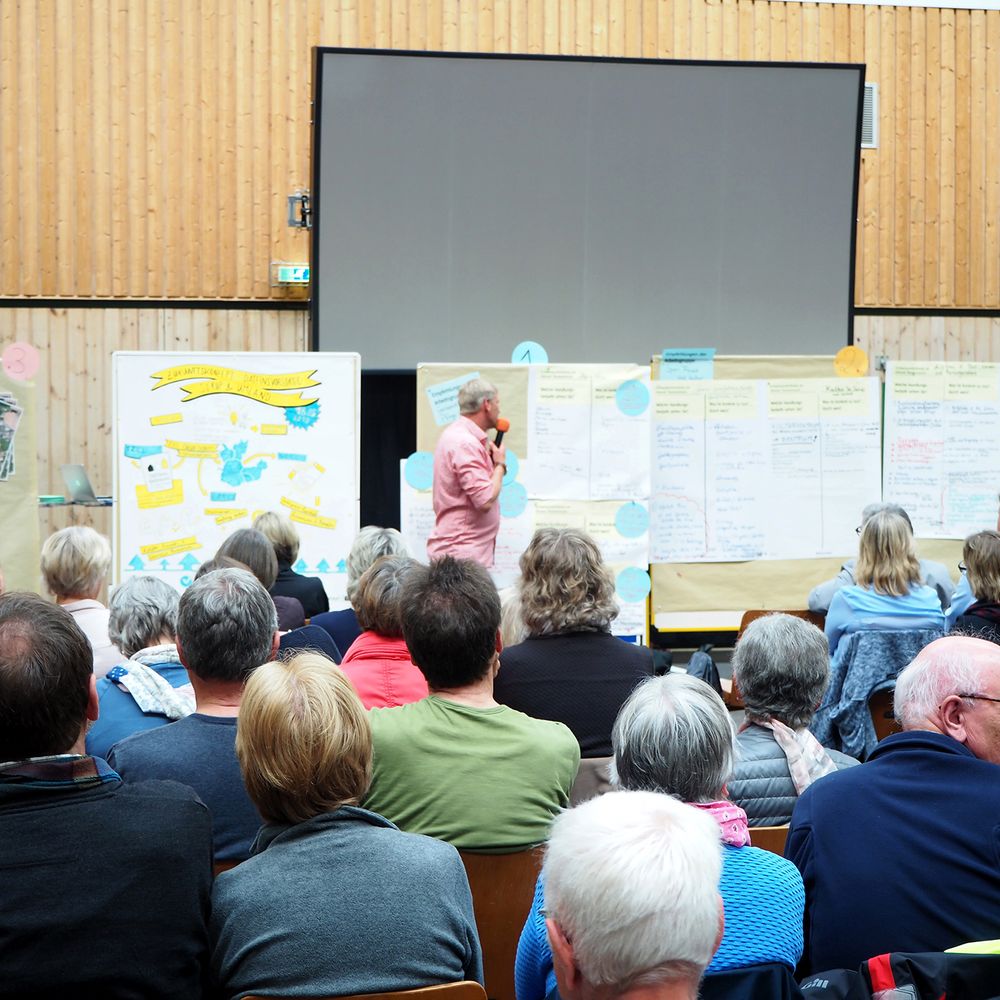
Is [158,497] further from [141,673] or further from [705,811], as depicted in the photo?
[705,811]

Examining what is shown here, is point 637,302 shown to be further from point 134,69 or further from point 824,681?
point 824,681

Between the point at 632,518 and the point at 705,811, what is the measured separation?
16.9 feet

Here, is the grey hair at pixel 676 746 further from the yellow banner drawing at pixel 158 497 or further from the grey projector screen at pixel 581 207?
the grey projector screen at pixel 581 207

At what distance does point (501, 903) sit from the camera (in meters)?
2.29

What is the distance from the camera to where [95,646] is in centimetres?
334

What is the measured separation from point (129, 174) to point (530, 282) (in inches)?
128

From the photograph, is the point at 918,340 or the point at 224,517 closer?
the point at 224,517

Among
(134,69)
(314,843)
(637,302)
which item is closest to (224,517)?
(637,302)

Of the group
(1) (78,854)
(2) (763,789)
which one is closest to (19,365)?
(2) (763,789)

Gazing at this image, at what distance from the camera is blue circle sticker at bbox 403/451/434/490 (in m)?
6.77

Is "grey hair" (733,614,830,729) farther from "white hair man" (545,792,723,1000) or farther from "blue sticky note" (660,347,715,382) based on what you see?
"blue sticky note" (660,347,715,382)

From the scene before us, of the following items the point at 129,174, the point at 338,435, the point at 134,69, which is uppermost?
the point at 134,69

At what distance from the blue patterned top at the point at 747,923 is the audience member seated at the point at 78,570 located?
231 centimetres

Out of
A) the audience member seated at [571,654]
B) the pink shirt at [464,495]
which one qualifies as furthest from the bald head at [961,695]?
the pink shirt at [464,495]
